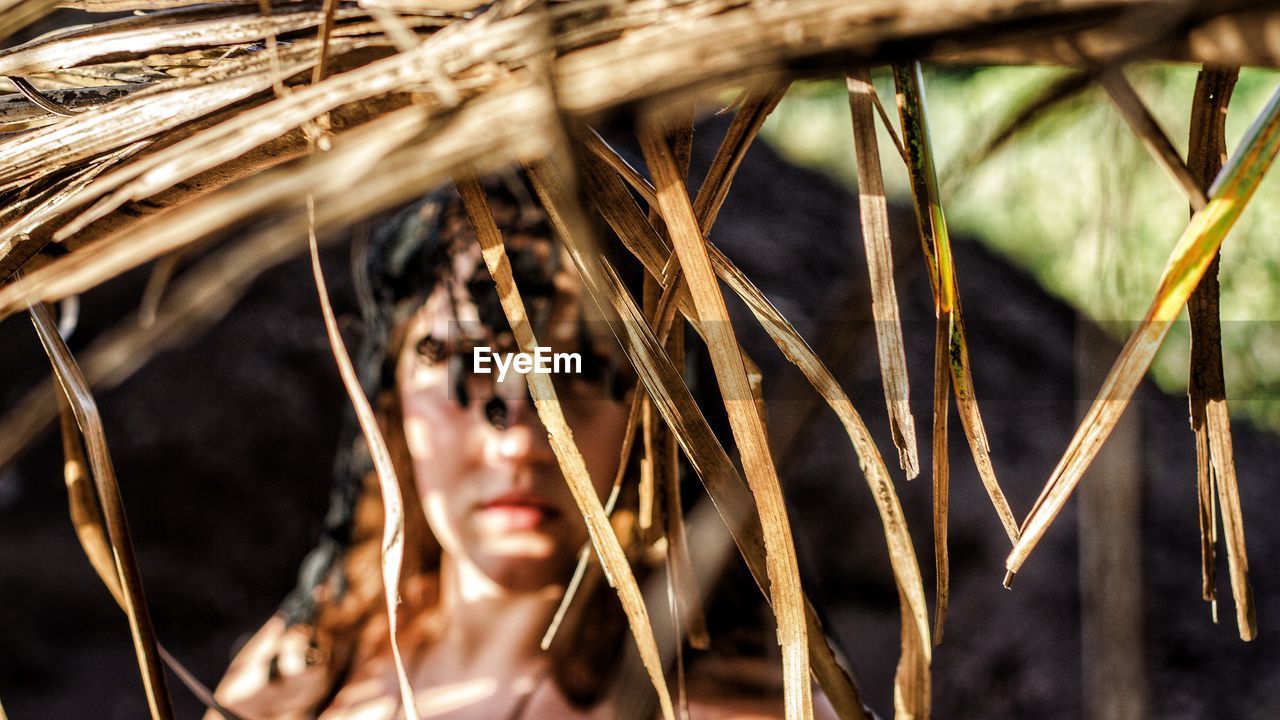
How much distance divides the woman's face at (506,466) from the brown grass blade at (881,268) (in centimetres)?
28

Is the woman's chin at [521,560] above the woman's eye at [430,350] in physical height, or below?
below

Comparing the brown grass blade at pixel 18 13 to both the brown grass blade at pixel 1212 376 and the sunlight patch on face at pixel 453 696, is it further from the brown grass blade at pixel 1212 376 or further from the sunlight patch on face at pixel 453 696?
the sunlight patch on face at pixel 453 696

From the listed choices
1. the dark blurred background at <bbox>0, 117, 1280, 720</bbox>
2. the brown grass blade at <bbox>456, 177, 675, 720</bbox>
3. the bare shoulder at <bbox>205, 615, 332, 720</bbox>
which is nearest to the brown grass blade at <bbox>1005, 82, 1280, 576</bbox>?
the brown grass blade at <bbox>456, 177, 675, 720</bbox>

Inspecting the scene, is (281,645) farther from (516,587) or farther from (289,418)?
(289,418)

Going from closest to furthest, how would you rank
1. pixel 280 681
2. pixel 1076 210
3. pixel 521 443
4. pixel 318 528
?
pixel 521 443 < pixel 280 681 < pixel 318 528 < pixel 1076 210

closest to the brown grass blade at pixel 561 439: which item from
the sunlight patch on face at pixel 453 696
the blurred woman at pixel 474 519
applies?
the blurred woman at pixel 474 519

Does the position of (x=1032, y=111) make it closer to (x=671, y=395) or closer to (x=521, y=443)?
(x=671, y=395)

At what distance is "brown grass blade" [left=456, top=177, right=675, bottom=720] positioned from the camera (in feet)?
0.75

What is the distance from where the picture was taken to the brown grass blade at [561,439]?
0.23 m

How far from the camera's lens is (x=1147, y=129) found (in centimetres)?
17

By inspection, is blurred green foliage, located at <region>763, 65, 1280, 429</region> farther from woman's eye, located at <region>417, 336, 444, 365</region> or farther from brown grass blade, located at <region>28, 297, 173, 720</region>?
Result: brown grass blade, located at <region>28, 297, 173, 720</region>

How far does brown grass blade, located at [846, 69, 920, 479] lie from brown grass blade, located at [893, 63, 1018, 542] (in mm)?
12

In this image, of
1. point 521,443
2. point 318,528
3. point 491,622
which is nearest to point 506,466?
point 521,443

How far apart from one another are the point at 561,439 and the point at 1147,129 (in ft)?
0.57
